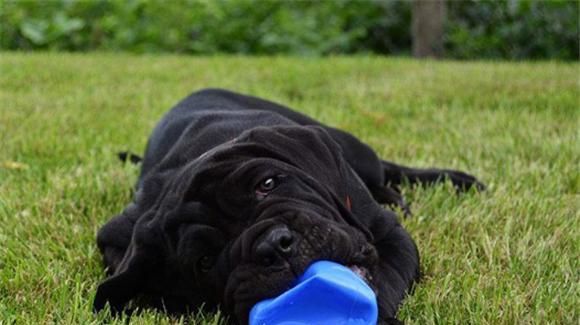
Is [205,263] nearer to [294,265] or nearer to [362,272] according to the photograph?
[294,265]

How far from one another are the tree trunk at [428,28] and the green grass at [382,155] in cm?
144

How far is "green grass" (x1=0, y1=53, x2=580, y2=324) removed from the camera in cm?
321

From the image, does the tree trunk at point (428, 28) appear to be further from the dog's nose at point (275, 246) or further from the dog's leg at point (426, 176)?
the dog's nose at point (275, 246)

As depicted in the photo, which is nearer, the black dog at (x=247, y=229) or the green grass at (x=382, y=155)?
the black dog at (x=247, y=229)

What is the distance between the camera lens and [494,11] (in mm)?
12094

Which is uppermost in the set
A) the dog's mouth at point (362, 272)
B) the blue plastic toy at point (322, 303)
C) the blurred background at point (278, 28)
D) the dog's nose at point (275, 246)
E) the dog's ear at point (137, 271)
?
the dog's nose at point (275, 246)

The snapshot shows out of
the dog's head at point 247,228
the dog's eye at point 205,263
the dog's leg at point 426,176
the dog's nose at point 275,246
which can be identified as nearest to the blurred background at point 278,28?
the dog's leg at point 426,176

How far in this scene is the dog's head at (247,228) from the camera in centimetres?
275

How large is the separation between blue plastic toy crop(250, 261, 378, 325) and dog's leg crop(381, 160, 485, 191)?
2.24 m

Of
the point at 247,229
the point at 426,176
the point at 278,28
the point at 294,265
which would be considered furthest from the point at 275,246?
the point at 278,28

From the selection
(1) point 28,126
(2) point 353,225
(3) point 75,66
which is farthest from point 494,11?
(2) point 353,225

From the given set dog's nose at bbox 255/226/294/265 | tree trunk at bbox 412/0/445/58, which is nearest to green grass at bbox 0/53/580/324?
dog's nose at bbox 255/226/294/265

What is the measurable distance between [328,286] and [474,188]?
2.24 m

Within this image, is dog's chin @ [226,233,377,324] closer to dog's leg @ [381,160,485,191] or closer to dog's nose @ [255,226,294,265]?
dog's nose @ [255,226,294,265]
